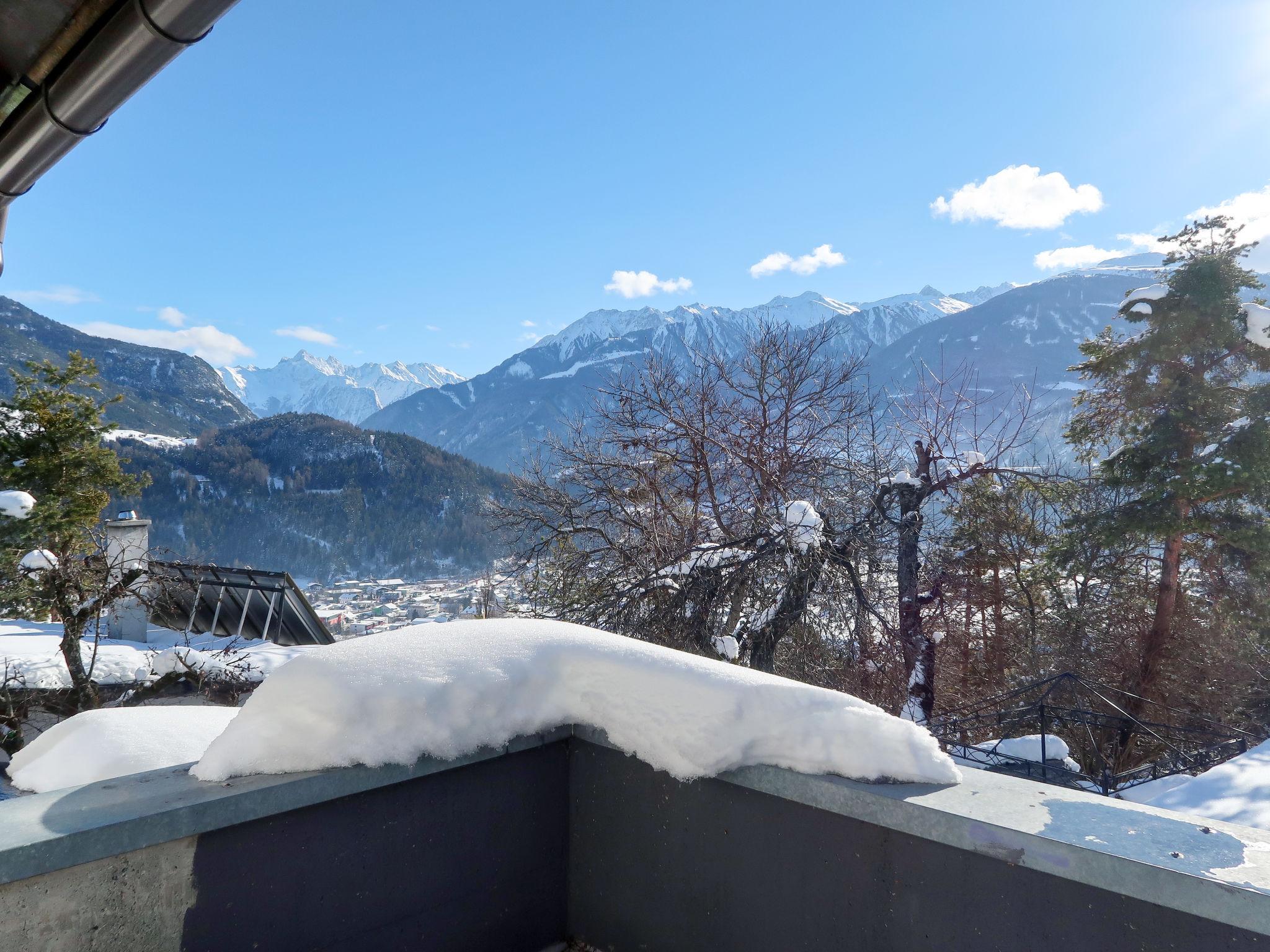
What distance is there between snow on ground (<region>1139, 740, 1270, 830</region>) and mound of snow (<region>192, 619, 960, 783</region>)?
12.6 feet

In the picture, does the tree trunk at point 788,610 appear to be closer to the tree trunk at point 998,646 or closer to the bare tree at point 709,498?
the bare tree at point 709,498

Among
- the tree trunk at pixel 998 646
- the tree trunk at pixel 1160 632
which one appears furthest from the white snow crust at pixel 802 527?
the tree trunk at pixel 1160 632

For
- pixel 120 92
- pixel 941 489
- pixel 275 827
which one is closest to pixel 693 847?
pixel 275 827

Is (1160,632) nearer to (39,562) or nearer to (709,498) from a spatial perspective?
(709,498)

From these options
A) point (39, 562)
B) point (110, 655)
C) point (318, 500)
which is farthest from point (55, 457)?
point (318, 500)

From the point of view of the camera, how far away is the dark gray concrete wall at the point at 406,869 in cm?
140

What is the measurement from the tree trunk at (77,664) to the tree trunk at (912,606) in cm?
967

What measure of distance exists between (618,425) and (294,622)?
1316 cm

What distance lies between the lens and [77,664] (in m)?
8.80

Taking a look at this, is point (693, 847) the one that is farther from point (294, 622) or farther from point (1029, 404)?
point (294, 622)

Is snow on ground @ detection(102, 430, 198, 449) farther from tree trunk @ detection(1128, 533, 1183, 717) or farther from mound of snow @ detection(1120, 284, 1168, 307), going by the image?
tree trunk @ detection(1128, 533, 1183, 717)

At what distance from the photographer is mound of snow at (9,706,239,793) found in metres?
1.64

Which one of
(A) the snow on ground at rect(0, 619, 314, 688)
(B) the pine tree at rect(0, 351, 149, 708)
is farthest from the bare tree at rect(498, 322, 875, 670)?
(B) the pine tree at rect(0, 351, 149, 708)

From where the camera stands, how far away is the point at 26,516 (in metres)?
16.7
